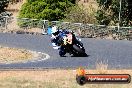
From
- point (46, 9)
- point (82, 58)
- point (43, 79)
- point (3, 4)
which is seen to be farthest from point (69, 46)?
point (3, 4)

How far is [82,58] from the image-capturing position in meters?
26.5

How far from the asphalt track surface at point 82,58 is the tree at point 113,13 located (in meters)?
5.54

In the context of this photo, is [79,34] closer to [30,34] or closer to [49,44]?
[30,34]

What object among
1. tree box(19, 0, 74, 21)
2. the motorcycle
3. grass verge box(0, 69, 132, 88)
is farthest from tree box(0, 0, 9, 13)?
grass verge box(0, 69, 132, 88)

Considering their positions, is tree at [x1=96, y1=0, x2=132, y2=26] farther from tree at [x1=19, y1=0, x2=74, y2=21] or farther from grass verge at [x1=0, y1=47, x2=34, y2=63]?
grass verge at [x1=0, y1=47, x2=34, y2=63]

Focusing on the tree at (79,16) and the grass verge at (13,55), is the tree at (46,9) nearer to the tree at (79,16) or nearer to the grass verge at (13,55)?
the tree at (79,16)

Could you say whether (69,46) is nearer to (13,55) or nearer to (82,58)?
(82,58)

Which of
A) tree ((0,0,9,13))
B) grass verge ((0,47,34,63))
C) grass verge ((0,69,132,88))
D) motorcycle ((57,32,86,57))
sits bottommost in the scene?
tree ((0,0,9,13))

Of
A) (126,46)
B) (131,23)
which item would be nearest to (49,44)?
(126,46)

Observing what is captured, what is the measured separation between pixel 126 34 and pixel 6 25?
11.8 m

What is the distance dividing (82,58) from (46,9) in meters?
21.2

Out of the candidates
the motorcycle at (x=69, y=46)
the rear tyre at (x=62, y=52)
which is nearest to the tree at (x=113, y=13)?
the motorcycle at (x=69, y=46)

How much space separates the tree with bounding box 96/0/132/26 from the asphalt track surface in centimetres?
554

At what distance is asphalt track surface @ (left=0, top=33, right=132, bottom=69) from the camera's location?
23.3 metres
